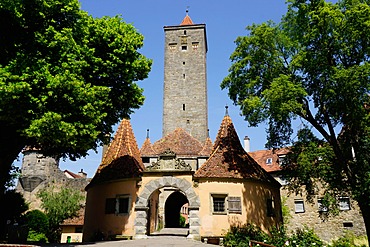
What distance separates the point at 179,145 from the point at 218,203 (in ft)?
33.3

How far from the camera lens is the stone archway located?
52.3ft

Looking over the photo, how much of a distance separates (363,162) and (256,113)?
15.7 ft

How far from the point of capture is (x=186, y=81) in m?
37.8

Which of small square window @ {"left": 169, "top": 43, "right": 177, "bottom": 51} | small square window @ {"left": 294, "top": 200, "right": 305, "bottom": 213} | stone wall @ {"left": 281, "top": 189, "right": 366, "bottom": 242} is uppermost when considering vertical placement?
small square window @ {"left": 169, "top": 43, "right": 177, "bottom": 51}

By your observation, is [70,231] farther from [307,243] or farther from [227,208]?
[307,243]

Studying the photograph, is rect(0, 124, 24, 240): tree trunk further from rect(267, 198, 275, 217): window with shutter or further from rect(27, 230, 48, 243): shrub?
rect(267, 198, 275, 217): window with shutter

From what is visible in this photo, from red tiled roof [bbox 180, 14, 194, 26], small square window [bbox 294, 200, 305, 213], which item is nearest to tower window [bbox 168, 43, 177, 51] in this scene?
red tiled roof [bbox 180, 14, 194, 26]

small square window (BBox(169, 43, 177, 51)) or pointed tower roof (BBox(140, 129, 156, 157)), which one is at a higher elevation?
small square window (BBox(169, 43, 177, 51))

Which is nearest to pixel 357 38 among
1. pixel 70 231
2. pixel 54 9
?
pixel 54 9

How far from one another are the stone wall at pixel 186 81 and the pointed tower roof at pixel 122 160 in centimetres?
1476

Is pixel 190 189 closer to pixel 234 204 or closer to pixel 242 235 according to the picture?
pixel 234 204

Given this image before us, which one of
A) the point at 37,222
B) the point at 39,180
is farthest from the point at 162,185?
the point at 39,180

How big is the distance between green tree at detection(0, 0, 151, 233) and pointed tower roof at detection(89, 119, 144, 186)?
3.02 m

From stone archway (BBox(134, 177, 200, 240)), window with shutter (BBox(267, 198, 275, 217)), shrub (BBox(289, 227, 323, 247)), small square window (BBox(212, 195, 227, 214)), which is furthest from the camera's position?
window with shutter (BBox(267, 198, 275, 217))
